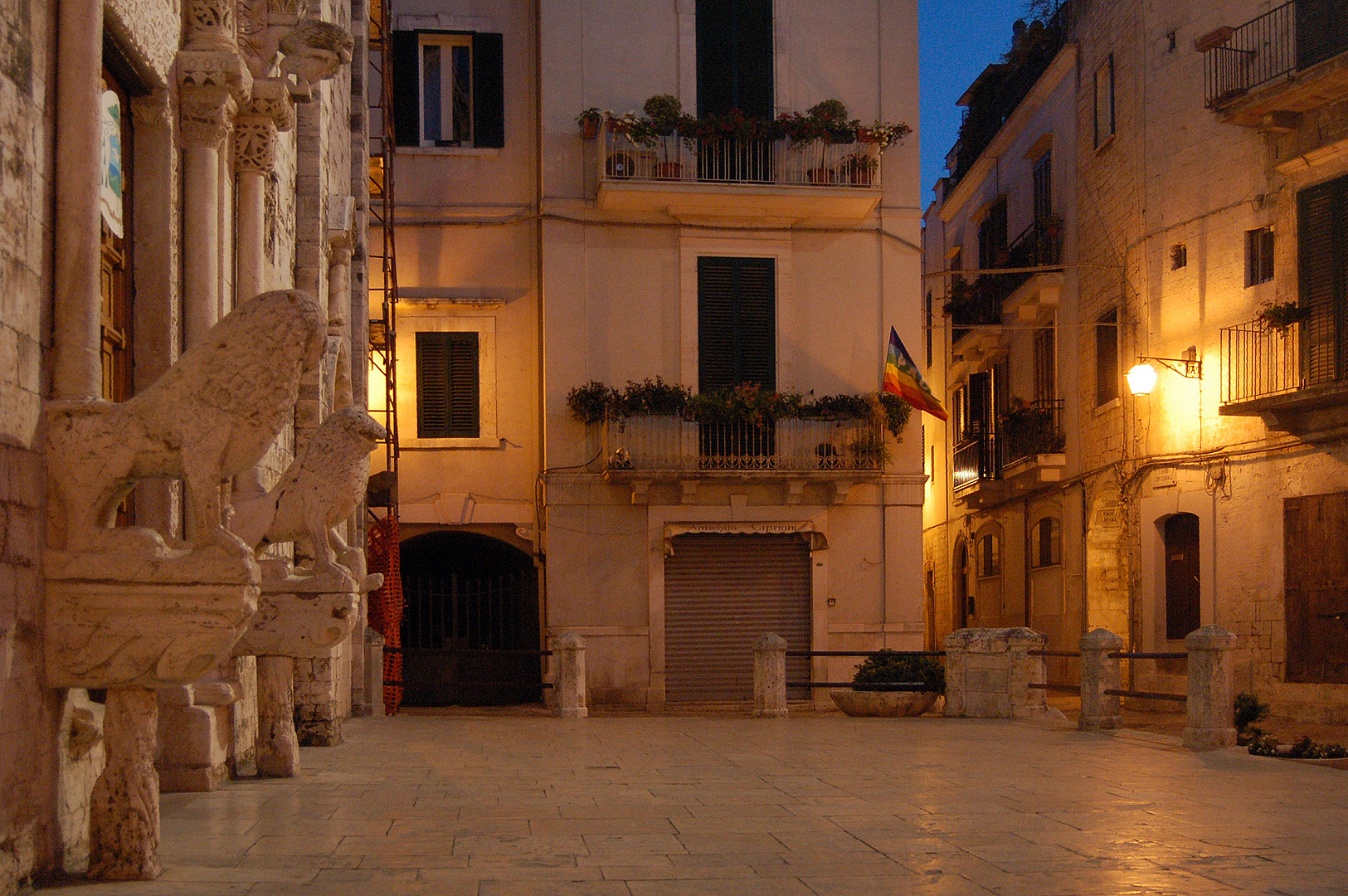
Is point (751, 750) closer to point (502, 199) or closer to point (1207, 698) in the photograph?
point (1207, 698)

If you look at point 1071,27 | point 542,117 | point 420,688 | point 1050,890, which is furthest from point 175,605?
point 1071,27

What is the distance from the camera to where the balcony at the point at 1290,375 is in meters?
17.9

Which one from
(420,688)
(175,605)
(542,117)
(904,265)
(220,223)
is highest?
(542,117)

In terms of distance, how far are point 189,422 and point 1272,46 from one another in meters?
17.6

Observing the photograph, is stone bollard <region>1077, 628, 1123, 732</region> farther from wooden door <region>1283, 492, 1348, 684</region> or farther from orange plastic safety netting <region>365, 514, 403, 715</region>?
orange plastic safety netting <region>365, 514, 403, 715</region>

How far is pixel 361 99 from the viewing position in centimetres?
Answer: 1802

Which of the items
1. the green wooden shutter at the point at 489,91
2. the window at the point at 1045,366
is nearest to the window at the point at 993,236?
the window at the point at 1045,366

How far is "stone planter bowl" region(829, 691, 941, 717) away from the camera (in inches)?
723

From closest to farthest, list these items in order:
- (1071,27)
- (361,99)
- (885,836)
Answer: (885,836) < (361,99) < (1071,27)

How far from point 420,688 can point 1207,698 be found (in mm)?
11843

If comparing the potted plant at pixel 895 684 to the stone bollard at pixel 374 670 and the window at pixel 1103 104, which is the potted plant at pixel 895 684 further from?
the window at pixel 1103 104

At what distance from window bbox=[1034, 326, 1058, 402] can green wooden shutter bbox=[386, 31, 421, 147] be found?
11.7 metres

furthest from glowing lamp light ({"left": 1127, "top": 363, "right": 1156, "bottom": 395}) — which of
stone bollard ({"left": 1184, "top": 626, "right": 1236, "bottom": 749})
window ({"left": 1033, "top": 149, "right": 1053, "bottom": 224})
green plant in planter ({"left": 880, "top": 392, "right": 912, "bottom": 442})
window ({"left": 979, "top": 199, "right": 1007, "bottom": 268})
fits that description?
stone bollard ({"left": 1184, "top": 626, "right": 1236, "bottom": 749})

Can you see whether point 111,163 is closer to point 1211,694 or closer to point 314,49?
point 314,49
